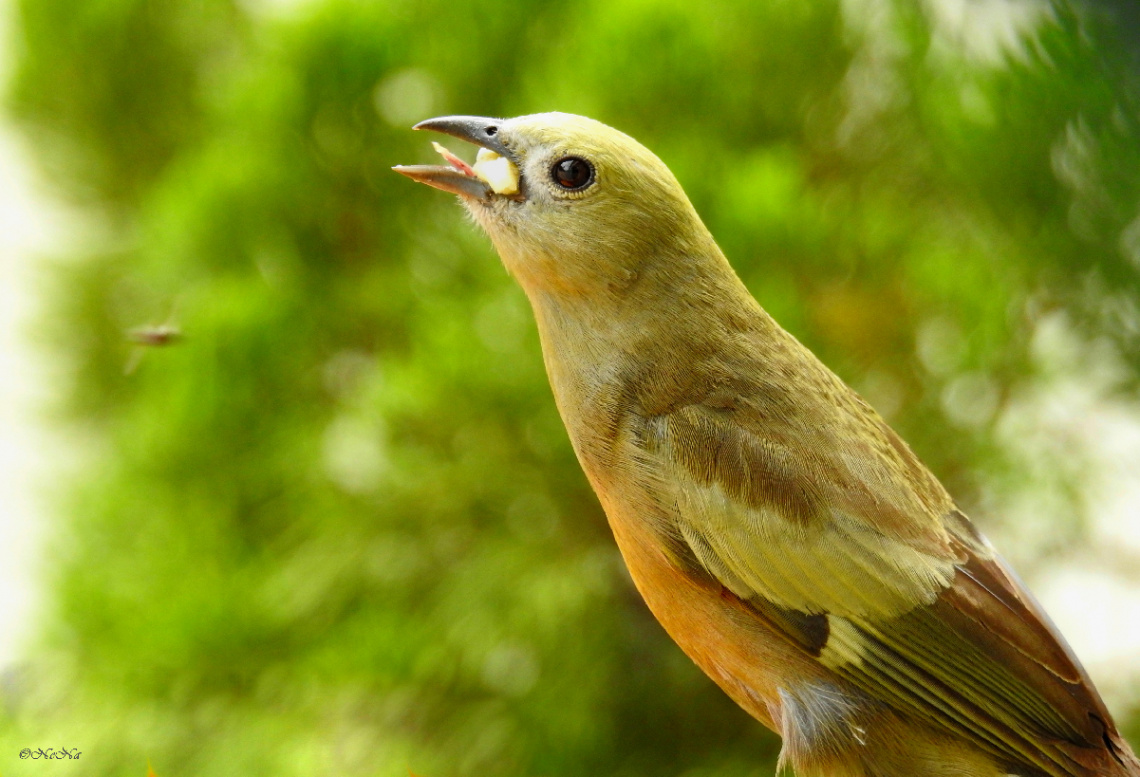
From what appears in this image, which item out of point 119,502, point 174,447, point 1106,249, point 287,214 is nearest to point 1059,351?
point 1106,249

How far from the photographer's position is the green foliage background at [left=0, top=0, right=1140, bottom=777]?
124 centimetres

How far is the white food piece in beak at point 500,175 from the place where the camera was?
0.76m

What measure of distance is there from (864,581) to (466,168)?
41cm

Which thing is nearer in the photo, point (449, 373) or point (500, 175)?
point (500, 175)

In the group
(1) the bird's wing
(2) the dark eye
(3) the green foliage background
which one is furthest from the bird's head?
(3) the green foliage background

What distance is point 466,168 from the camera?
79cm

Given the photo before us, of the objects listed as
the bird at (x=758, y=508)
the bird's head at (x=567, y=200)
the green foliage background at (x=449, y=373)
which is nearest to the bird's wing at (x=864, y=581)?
the bird at (x=758, y=508)

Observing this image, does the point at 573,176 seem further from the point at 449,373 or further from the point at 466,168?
the point at 449,373

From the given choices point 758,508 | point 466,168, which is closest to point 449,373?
point 466,168

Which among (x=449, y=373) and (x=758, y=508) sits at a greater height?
(x=449, y=373)

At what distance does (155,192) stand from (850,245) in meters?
1.11

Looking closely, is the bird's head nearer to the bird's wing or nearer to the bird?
the bird

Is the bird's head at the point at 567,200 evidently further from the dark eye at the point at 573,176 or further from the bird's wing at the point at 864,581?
the bird's wing at the point at 864,581

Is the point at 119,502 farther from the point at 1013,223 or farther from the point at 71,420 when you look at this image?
the point at 1013,223
